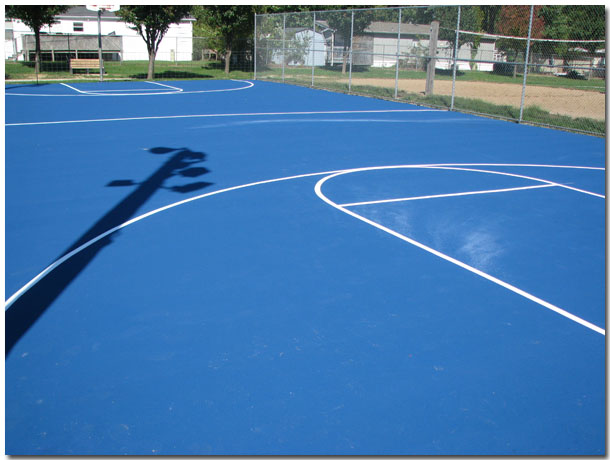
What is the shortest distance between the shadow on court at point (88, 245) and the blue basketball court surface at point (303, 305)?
0.03m

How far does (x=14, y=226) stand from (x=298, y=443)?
16.0 ft

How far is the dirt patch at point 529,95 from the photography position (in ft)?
63.5

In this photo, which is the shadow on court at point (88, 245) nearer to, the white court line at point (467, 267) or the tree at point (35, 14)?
the white court line at point (467, 267)

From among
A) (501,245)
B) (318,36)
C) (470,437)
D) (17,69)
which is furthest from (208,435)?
(17,69)

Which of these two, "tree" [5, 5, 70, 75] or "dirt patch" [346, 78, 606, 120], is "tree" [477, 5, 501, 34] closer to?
"dirt patch" [346, 78, 606, 120]

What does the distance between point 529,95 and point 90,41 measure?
32.2 meters

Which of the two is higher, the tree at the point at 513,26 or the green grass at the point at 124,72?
the tree at the point at 513,26

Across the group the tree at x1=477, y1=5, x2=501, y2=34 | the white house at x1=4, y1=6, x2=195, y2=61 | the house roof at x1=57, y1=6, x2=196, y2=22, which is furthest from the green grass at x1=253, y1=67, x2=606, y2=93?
the house roof at x1=57, y1=6, x2=196, y2=22

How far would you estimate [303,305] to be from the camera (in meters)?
4.97

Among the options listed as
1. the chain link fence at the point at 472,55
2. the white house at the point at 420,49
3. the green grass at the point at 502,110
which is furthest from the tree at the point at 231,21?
the green grass at the point at 502,110

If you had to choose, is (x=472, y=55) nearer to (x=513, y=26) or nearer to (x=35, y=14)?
(x=513, y=26)

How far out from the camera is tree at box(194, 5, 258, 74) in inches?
1298

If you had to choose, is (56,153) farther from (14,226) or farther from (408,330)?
(408,330)

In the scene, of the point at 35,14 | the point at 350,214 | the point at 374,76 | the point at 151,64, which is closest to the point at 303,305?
the point at 350,214
